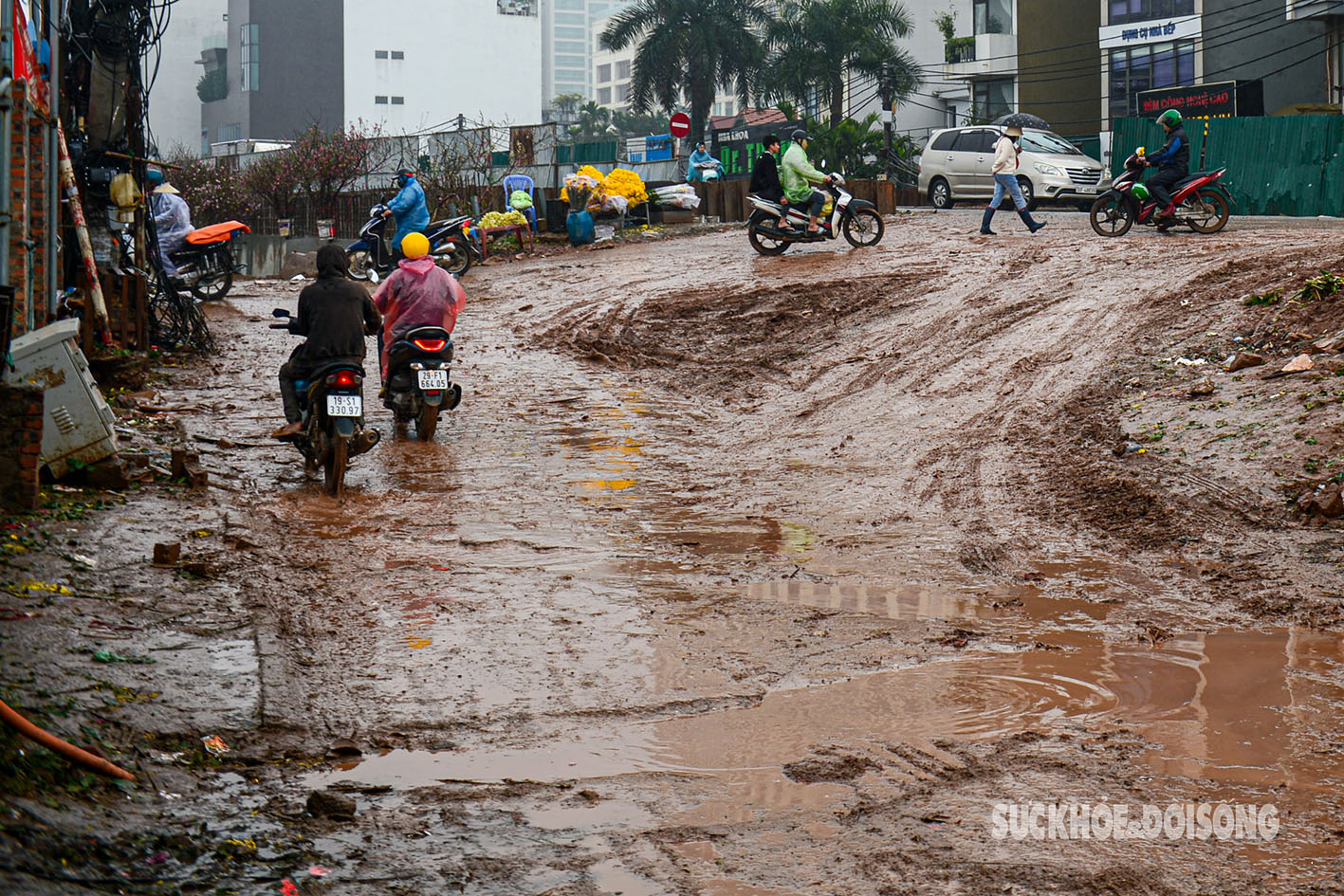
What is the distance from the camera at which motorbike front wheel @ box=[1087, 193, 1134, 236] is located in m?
17.2

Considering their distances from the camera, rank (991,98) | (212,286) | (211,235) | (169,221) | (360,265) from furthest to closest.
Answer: (991,98) < (360,265) < (212,286) < (211,235) < (169,221)

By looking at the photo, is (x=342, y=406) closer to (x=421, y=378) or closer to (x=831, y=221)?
(x=421, y=378)

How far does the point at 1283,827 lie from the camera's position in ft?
12.4

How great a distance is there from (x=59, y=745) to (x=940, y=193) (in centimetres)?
2718

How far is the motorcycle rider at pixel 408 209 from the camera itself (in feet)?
62.4

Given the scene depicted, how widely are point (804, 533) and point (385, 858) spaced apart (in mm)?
4715

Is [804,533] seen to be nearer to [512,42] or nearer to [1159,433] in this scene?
[1159,433]

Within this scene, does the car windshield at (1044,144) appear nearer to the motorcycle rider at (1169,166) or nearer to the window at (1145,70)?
the motorcycle rider at (1169,166)

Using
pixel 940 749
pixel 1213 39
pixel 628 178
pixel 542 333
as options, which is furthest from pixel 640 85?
pixel 940 749

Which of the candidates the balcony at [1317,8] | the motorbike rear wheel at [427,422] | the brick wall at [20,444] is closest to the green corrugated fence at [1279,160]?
the balcony at [1317,8]

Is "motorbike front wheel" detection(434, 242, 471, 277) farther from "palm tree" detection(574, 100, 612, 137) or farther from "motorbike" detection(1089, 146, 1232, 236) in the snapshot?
"palm tree" detection(574, 100, 612, 137)

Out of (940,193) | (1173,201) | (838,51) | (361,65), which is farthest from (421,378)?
(361,65)

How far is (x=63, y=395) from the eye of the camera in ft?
25.9

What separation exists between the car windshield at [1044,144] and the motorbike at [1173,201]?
9.38 metres
